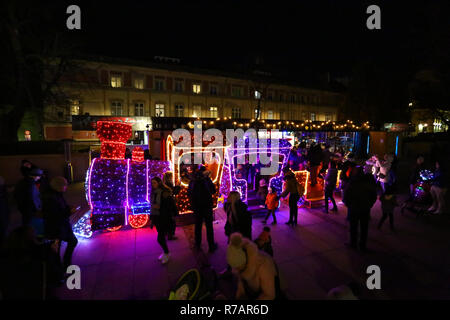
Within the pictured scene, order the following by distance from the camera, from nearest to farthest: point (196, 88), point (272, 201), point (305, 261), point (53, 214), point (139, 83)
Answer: point (53, 214) → point (305, 261) → point (272, 201) → point (139, 83) → point (196, 88)

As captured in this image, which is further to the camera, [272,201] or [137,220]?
[272,201]

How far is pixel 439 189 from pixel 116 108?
28051 mm

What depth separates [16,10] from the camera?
13266mm

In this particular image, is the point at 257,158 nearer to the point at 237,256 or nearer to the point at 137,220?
the point at 137,220

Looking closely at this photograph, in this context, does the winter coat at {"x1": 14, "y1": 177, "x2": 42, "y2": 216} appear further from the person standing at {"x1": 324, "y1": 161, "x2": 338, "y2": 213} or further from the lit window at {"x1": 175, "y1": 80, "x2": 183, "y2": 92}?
the lit window at {"x1": 175, "y1": 80, "x2": 183, "y2": 92}

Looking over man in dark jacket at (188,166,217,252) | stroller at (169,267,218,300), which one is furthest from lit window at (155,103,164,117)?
stroller at (169,267,218,300)

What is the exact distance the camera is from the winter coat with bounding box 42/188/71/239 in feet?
13.4

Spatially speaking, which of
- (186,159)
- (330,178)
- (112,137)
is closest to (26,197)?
(112,137)

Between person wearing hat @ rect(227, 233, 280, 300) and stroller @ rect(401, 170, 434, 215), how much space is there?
6.90 metres

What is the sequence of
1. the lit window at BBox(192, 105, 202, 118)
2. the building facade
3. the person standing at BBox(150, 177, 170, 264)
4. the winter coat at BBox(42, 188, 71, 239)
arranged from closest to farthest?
the winter coat at BBox(42, 188, 71, 239) → the person standing at BBox(150, 177, 170, 264) → the building facade → the lit window at BBox(192, 105, 202, 118)

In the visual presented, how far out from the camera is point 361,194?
4965 millimetres

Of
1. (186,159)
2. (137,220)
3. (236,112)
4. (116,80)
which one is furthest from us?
(236,112)

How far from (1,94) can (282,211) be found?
17.9 metres

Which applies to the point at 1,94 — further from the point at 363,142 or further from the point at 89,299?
the point at 363,142
